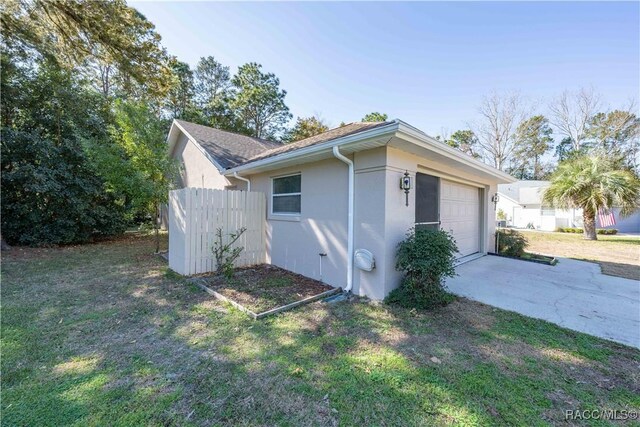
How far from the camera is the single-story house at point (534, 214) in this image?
2097cm

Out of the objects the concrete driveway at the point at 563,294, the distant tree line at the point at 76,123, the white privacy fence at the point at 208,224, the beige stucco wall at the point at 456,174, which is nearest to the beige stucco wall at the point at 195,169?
the distant tree line at the point at 76,123

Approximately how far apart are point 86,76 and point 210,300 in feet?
43.6

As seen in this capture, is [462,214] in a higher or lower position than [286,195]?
lower

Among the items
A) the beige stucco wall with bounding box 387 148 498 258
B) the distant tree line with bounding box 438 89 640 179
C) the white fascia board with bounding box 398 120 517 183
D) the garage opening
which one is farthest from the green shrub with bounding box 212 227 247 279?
the distant tree line with bounding box 438 89 640 179

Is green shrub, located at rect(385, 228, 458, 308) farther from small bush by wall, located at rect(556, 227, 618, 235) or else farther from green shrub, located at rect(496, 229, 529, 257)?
small bush by wall, located at rect(556, 227, 618, 235)

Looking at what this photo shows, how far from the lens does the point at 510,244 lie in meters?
8.55

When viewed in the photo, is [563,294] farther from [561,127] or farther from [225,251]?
[561,127]

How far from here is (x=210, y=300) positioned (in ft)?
15.3

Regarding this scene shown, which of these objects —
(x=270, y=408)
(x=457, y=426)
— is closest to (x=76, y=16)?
(x=270, y=408)

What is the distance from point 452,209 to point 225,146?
27.9 feet

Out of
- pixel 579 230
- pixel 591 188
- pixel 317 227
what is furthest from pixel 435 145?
pixel 579 230

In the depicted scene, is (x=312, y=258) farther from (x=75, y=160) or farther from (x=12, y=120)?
(x=12, y=120)

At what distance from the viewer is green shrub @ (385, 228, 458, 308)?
415cm

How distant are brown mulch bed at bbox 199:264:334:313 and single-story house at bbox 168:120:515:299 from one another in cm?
34
